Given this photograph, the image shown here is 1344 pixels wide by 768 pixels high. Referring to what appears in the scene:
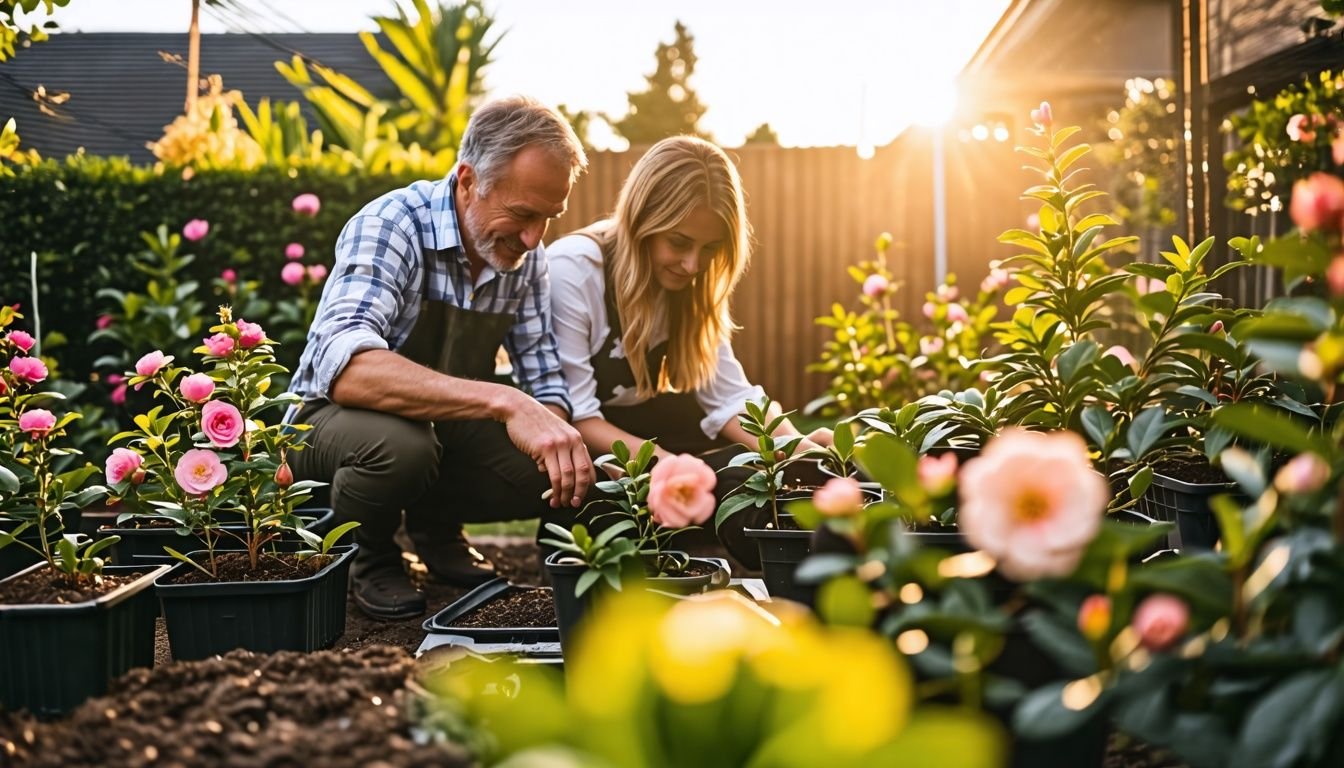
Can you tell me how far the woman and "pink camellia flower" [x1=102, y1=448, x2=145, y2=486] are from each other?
1.04 metres

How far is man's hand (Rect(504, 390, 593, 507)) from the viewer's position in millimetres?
2004

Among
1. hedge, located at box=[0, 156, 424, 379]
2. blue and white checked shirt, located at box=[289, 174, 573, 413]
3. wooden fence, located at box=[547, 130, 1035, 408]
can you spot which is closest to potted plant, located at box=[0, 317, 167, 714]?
blue and white checked shirt, located at box=[289, 174, 573, 413]

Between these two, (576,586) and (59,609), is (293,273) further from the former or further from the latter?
(576,586)

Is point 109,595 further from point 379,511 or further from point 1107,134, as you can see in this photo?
point 1107,134

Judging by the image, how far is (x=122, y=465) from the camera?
6.25 ft

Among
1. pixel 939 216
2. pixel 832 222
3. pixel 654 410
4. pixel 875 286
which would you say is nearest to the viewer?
pixel 654 410

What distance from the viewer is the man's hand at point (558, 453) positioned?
200 centimetres

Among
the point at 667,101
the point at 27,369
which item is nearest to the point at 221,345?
the point at 27,369

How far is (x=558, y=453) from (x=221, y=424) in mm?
601

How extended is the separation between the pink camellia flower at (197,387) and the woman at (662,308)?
0.98 metres

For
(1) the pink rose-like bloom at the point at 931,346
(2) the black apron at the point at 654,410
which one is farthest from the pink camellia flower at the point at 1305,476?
(1) the pink rose-like bloom at the point at 931,346

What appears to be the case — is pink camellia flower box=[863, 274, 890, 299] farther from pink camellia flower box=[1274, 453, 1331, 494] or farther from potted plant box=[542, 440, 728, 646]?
pink camellia flower box=[1274, 453, 1331, 494]

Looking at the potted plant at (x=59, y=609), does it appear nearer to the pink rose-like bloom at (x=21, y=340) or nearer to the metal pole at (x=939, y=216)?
the pink rose-like bloom at (x=21, y=340)

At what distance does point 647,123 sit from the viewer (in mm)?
37125
